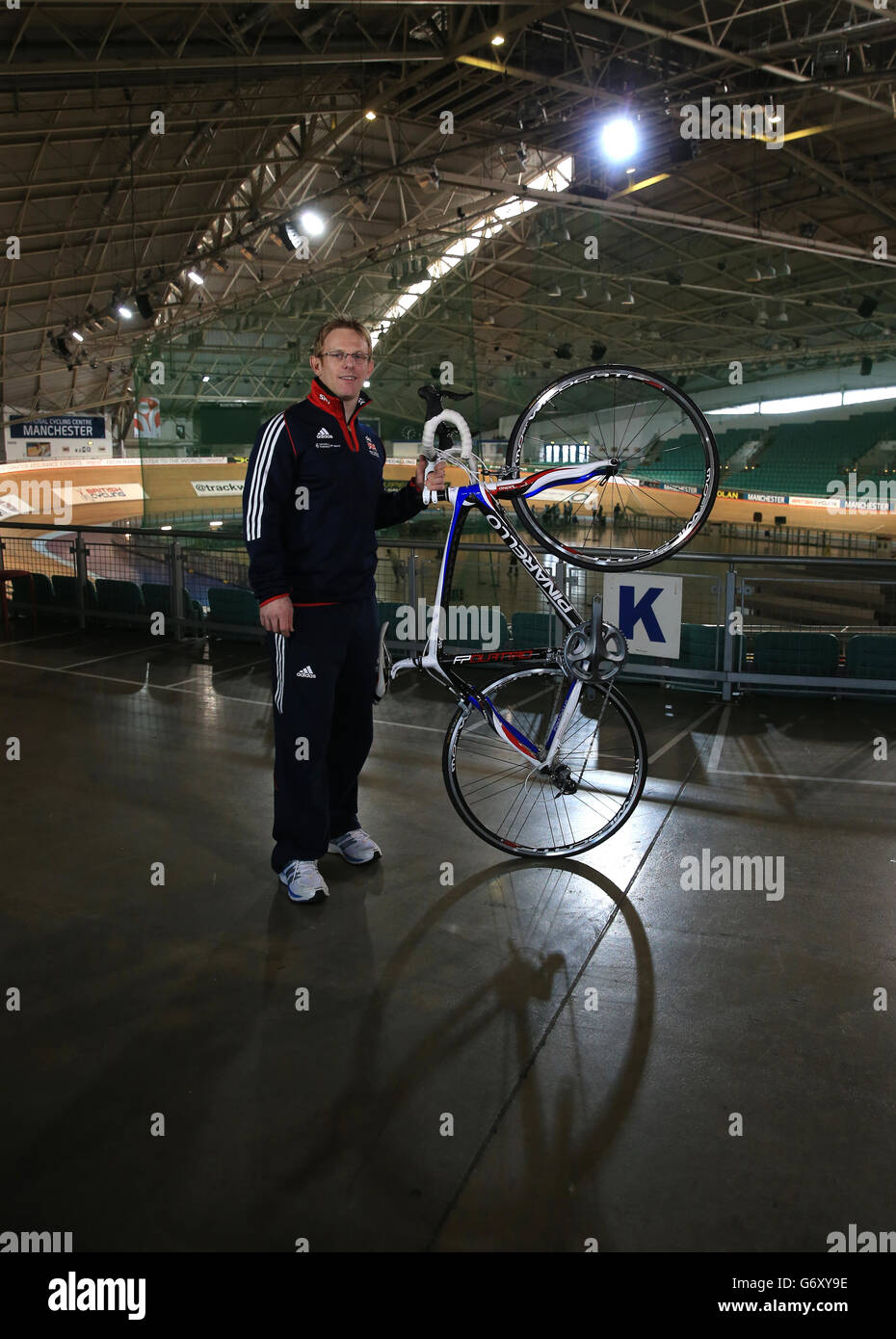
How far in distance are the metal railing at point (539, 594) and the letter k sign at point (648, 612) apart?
6.1 inches

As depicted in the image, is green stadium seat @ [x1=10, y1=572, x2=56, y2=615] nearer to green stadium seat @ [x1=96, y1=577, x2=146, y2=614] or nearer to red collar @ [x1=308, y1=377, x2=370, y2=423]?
green stadium seat @ [x1=96, y1=577, x2=146, y2=614]

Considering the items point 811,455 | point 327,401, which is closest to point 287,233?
point 811,455

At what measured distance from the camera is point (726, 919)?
147 inches

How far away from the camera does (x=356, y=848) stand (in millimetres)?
4254

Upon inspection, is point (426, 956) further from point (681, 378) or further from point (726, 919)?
point (681, 378)

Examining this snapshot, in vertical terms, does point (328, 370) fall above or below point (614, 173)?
below

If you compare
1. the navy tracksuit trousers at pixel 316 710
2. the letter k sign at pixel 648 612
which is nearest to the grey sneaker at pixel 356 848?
the navy tracksuit trousers at pixel 316 710

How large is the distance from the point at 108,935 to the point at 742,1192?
2451mm

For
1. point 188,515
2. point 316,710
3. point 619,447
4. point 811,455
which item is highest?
point 811,455

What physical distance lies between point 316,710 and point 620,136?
12707 millimetres

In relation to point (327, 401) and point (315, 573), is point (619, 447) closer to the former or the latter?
point (327, 401)

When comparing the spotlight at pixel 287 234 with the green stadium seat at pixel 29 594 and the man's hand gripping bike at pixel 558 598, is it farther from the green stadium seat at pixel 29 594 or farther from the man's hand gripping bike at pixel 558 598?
the man's hand gripping bike at pixel 558 598

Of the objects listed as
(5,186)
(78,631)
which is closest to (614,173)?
(5,186)
